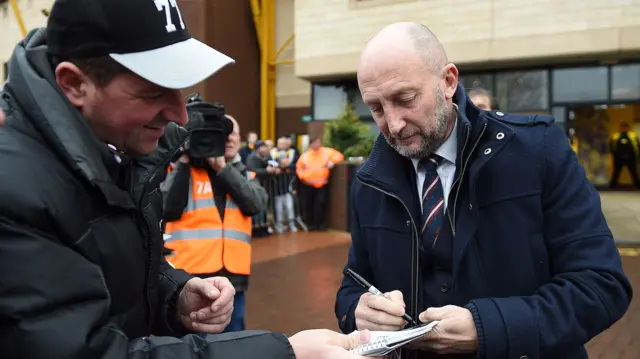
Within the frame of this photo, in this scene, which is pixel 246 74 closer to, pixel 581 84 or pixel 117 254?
pixel 581 84

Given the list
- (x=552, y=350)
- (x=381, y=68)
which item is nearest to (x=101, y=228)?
(x=381, y=68)

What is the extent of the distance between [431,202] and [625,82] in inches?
515

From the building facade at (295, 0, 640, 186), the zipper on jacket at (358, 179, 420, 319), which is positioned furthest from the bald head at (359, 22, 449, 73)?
the building facade at (295, 0, 640, 186)

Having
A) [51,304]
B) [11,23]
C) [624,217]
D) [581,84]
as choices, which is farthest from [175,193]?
[11,23]

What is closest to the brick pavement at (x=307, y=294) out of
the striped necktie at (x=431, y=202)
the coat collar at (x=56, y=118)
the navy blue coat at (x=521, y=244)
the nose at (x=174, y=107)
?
the navy blue coat at (x=521, y=244)

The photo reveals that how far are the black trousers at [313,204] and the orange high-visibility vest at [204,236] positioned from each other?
307 inches

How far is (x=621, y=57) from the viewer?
42.0 ft

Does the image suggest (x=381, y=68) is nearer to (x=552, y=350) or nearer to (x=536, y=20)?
(x=552, y=350)

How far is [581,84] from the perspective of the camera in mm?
13469

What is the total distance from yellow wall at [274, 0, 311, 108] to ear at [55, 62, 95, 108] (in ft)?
62.3

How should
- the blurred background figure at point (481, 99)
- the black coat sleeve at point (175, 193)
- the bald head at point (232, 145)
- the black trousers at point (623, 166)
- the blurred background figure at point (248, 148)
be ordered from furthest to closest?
1. the black trousers at point (623, 166)
2. the blurred background figure at point (248, 148)
3. the blurred background figure at point (481, 99)
4. the bald head at point (232, 145)
5. the black coat sleeve at point (175, 193)

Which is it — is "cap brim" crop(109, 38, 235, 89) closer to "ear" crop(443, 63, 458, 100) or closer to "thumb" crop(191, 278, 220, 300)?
"thumb" crop(191, 278, 220, 300)

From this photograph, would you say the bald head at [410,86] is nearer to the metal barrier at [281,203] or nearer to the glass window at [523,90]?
the metal barrier at [281,203]

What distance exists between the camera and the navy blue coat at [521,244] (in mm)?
1719
